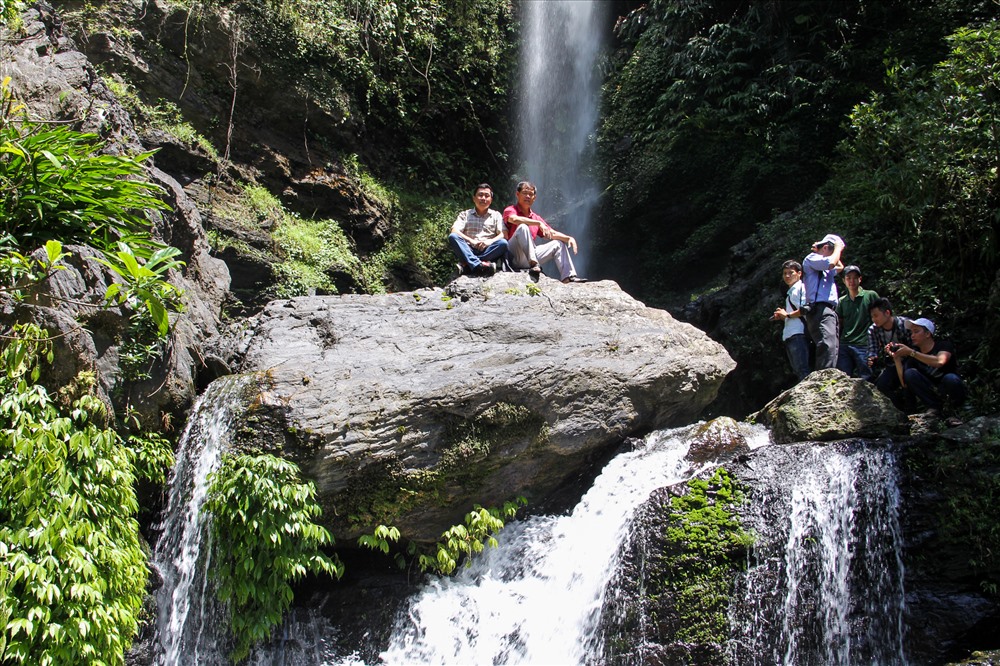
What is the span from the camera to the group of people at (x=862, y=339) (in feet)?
23.1

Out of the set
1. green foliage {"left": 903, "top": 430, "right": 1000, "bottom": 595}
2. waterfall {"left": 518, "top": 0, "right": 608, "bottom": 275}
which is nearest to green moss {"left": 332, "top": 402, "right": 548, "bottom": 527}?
green foliage {"left": 903, "top": 430, "right": 1000, "bottom": 595}

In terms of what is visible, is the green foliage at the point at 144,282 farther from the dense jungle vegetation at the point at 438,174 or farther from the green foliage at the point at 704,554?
the green foliage at the point at 704,554

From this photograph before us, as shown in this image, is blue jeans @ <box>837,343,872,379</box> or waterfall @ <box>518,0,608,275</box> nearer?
blue jeans @ <box>837,343,872,379</box>

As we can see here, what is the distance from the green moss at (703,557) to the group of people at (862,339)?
2.28 meters

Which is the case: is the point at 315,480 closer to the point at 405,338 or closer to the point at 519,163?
the point at 405,338

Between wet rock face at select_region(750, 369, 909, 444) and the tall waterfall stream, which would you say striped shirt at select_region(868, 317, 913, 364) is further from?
the tall waterfall stream

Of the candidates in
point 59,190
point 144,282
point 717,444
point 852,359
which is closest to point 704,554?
point 717,444

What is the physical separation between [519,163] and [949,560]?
12.1m

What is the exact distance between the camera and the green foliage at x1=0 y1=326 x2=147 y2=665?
4.87 metres

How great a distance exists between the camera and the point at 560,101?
1694cm

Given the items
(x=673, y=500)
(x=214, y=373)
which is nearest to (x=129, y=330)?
(x=214, y=373)

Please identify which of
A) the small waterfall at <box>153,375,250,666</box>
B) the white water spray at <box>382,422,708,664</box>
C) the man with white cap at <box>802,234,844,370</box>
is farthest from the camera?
the man with white cap at <box>802,234,844,370</box>

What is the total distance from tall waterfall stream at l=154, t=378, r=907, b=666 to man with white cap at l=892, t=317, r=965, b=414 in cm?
115

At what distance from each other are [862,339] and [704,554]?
354 centimetres
